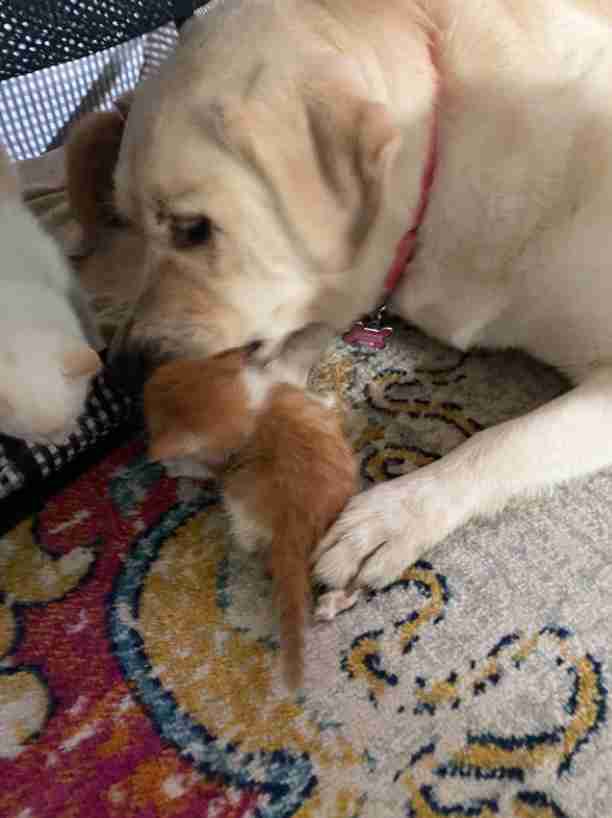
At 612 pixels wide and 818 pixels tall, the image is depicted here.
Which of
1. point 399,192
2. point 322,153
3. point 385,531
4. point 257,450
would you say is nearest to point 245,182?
point 322,153

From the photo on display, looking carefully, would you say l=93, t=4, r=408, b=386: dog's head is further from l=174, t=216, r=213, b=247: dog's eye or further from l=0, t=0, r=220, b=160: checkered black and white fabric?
l=0, t=0, r=220, b=160: checkered black and white fabric

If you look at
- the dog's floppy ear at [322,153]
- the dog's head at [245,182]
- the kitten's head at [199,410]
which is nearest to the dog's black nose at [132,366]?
the dog's head at [245,182]

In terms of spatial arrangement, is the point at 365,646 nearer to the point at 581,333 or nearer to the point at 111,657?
the point at 111,657

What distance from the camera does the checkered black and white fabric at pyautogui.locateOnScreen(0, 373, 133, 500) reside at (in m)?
1.00

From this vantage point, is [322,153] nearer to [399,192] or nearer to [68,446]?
[399,192]

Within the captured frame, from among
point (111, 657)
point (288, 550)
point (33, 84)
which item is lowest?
point (111, 657)

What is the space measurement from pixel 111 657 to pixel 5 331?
1.44 feet

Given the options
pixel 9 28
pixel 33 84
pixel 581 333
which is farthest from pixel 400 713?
pixel 33 84

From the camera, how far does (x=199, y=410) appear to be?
90 cm

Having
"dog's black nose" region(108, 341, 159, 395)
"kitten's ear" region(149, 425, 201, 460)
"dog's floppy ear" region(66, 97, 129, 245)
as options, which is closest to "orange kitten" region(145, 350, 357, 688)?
"kitten's ear" region(149, 425, 201, 460)

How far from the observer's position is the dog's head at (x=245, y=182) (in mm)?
934

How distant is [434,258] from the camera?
1.15 metres

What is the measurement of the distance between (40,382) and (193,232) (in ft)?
0.94

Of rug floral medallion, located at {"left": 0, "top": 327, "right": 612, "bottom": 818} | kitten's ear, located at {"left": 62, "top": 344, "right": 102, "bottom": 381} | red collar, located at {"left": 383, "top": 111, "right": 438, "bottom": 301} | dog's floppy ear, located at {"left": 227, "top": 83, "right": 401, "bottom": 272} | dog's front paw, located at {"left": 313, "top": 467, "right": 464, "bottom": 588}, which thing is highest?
dog's floppy ear, located at {"left": 227, "top": 83, "right": 401, "bottom": 272}
